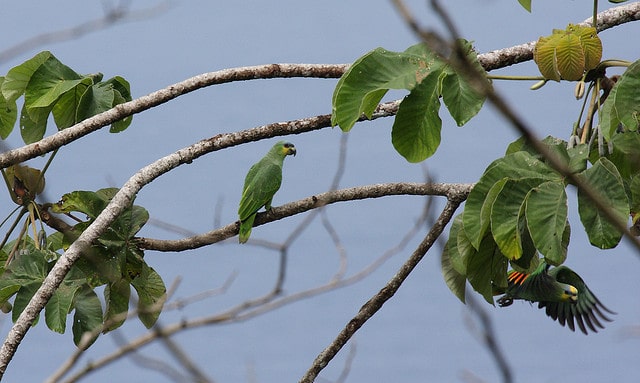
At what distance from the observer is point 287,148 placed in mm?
3639

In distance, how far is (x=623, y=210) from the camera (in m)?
2.08

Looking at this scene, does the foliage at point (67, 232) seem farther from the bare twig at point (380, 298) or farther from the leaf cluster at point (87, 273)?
the bare twig at point (380, 298)

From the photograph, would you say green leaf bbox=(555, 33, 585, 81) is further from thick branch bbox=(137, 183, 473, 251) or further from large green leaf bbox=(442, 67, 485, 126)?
thick branch bbox=(137, 183, 473, 251)

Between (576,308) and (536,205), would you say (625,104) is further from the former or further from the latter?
(576,308)

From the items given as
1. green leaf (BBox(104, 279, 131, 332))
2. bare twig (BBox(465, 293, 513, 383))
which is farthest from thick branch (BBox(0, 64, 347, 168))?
bare twig (BBox(465, 293, 513, 383))

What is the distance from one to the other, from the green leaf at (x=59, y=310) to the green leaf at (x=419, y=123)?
1144mm

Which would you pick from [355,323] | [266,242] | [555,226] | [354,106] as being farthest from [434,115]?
[266,242]

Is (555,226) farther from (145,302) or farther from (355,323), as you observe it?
(145,302)

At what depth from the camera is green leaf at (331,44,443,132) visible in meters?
2.26

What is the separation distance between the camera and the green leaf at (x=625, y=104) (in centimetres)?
220

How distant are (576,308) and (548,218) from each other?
0.98 metres

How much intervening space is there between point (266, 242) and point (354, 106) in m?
0.83

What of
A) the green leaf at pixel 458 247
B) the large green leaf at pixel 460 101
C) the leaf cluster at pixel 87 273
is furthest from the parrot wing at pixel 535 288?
the leaf cluster at pixel 87 273

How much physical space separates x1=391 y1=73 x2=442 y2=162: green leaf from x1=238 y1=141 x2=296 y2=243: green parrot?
3.08ft
